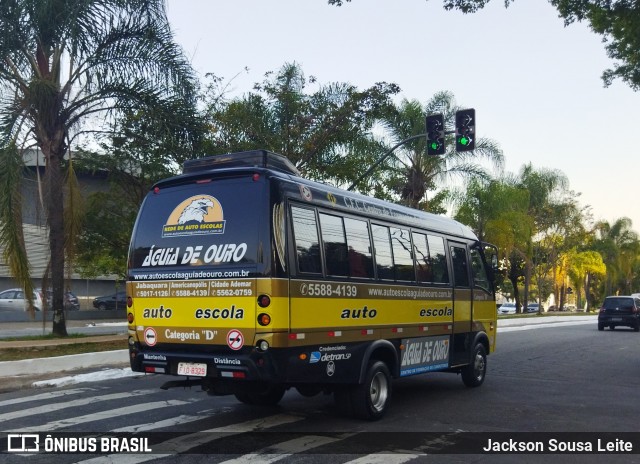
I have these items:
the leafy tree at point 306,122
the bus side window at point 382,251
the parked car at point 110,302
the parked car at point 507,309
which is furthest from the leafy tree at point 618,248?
the bus side window at point 382,251

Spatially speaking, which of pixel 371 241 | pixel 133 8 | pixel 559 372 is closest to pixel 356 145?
pixel 133 8

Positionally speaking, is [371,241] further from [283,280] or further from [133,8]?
[133,8]

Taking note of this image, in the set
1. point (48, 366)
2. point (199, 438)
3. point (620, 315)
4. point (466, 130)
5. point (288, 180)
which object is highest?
point (466, 130)

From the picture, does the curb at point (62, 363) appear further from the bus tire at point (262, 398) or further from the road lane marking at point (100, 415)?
the bus tire at point (262, 398)

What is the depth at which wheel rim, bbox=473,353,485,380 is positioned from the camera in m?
12.0

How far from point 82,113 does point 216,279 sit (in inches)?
420

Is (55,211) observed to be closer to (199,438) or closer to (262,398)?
(262,398)

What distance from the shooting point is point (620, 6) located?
1549cm

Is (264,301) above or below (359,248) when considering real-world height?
below

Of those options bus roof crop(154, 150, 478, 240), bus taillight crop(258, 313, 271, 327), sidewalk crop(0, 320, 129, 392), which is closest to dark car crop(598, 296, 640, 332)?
sidewalk crop(0, 320, 129, 392)

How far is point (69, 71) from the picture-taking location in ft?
54.5

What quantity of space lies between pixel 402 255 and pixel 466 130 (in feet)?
32.6

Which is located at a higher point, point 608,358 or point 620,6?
point 620,6

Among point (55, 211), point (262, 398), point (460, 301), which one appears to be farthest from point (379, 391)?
point (55, 211)
